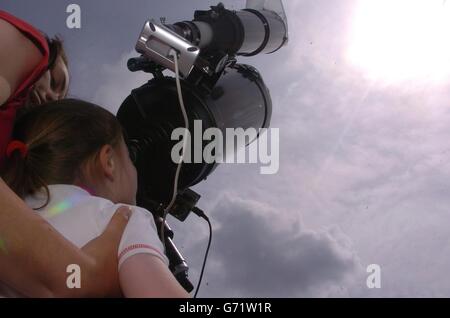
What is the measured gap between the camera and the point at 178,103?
269 cm

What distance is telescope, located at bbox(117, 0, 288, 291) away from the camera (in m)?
2.53

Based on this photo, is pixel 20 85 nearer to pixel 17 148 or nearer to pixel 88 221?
pixel 17 148

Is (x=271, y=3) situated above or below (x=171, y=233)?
above

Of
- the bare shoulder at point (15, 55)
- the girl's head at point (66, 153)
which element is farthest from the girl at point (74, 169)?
the bare shoulder at point (15, 55)

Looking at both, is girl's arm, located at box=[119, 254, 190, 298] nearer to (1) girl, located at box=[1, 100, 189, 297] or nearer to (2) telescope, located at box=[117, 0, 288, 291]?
(1) girl, located at box=[1, 100, 189, 297]

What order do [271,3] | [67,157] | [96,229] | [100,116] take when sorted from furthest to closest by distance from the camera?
1. [271,3]
2. [100,116]
3. [67,157]
4. [96,229]

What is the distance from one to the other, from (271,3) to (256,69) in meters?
1.15

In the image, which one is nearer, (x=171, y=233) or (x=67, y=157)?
(x=67, y=157)

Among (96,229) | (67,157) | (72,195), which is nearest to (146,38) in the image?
(67,157)

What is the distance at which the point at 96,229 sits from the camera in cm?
158

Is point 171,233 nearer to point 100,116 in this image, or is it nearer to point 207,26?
point 100,116

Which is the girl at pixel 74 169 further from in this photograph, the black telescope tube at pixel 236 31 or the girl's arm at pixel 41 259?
the black telescope tube at pixel 236 31

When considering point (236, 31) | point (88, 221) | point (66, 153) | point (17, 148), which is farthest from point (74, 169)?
point (236, 31)

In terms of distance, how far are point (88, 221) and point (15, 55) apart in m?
0.57
